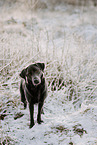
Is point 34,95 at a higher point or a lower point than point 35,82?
lower

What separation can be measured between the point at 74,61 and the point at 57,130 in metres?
2.18

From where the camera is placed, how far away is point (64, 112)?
279 centimetres

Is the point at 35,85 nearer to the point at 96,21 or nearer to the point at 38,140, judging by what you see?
the point at 38,140

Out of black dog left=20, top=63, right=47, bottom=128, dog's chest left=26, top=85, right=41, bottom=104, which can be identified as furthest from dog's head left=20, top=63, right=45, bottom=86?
dog's chest left=26, top=85, right=41, bottom=104

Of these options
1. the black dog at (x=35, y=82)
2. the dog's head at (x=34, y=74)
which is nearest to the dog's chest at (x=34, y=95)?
the black dog at (x=35, y=82)

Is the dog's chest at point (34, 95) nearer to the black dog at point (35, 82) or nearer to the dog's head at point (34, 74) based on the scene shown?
the black dog at point (35, 82)

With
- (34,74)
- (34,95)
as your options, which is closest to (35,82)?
(34,74)

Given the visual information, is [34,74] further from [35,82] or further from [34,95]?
[34,95]

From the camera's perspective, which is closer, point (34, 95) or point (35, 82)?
point (35, 82)

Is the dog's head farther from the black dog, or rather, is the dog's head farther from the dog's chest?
the dog's chest

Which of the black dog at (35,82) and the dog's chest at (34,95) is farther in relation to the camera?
the dog's chest at (34,95)

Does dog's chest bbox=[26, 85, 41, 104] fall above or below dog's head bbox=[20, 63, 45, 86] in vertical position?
below

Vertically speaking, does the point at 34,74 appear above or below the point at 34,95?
above

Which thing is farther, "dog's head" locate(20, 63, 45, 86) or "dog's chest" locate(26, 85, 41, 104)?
"dog's chest" locate(26, 85, 41, 104)
